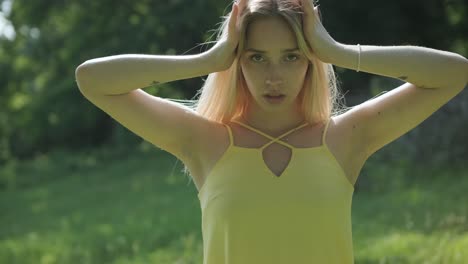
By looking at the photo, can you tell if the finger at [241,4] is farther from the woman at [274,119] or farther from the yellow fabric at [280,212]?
the yellow fabric at [280,212]

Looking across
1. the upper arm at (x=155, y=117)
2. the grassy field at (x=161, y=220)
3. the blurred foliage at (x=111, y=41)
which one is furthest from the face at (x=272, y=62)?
the blurred foliage at (x=111, y=41)

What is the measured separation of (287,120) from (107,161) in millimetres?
12810

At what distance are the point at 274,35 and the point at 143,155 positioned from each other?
40.1 ft

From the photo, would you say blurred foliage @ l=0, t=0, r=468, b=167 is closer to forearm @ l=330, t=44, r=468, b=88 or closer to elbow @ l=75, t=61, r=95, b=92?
elbow @ l=75, t=61, r=95, b=92

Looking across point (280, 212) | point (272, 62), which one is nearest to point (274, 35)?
point (272, 62)

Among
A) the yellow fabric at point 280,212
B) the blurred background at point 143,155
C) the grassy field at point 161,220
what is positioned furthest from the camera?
the blurred background at point 143,155

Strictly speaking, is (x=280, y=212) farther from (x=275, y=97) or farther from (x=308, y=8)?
(x=308, y=8)

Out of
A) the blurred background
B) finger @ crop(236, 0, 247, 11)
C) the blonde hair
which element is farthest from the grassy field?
finger @ crop(236, 0, 247, 11)

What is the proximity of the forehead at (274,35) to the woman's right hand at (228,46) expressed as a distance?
2.8 inches

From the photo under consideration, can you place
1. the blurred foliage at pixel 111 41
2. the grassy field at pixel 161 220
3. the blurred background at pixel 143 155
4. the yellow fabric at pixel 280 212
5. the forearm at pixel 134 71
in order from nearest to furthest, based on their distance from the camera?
the yellow fabric at pixel 280 212 < the forearm at pixel 134 71 < the grassy field at pixel 161 220 < the blurred background at pixel 143 155 < the blurred foliage at pixel 111 41

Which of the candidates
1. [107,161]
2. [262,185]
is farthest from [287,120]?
[107,161]

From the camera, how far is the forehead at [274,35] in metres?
2.18

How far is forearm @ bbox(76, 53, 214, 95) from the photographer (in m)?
2.24

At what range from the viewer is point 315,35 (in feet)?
7.20
